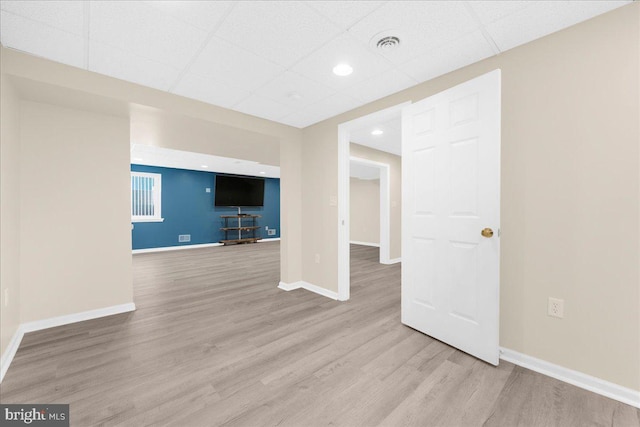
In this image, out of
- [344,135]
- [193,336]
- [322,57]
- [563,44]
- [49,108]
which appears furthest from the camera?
[344,135]

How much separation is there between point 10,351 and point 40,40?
7.56 ft

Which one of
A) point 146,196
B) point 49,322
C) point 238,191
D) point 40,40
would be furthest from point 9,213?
point 238,191

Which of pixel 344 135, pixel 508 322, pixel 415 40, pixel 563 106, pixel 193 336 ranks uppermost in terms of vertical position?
pixel 415 40

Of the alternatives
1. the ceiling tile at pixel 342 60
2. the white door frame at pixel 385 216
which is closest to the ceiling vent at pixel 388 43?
the ceiling tile at pixel 342 60

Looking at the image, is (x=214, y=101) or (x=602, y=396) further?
(x=214, y=101)

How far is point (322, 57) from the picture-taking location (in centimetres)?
204

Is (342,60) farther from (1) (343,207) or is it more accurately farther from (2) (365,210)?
(2) (365,210)

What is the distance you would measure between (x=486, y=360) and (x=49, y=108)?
4.41 m

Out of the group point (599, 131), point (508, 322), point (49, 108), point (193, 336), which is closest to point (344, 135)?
point (599, 131)

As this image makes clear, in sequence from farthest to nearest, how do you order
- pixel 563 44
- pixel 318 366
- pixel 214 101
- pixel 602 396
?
pixel 214 101
pixel 318 366
pixel 563 44
pixel 602 396

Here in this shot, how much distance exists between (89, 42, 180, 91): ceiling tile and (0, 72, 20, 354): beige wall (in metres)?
0.61

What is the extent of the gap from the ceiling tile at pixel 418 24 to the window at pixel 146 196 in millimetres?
7481

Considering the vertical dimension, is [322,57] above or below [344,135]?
above

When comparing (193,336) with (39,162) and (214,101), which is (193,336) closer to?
(39,162)
